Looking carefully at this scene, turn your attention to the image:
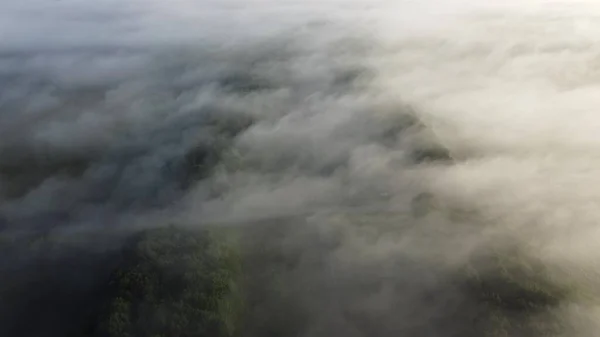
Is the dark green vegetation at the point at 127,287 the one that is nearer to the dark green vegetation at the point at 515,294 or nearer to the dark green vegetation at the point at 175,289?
the dark green vegetation at the point at 175,289

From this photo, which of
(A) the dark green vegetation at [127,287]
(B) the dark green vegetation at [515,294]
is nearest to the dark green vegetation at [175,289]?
(A) the dark green vegetation at [127,287]

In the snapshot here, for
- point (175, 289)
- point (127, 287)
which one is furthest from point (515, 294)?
point (127, 287)

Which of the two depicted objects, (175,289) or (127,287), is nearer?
(175,289)

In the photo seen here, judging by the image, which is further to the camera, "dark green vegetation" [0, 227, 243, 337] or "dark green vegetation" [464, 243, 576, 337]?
"dark green vegetation" [464, 243, 576, 337]

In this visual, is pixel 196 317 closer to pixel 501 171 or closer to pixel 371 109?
pixel 501 171

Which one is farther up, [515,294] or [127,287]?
[515,294]

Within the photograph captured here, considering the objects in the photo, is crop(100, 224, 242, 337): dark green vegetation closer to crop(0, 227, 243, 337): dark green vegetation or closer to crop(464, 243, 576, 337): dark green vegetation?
crop(0, 227, 243, 337): dark green vegetation

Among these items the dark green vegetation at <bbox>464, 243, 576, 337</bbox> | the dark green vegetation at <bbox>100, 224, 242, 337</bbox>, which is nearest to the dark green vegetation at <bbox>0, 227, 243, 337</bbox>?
the dark green vegetation at <bbox>100, 224, 242, 337</bbox>

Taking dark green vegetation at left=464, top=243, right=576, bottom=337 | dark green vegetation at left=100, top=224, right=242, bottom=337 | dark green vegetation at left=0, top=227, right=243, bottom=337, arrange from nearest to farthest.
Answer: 1. dark green vegetation at left=100, top=224, right=242, bottom=337
2. dark green vegetation at left=0, top=227, right=243, bottom=337
3. dark green vegetation at left=464, top=243, right=576, bottom=337

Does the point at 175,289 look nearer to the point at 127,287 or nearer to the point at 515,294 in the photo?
the point at 127,287

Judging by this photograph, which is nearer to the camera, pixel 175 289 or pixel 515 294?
pixel 175 289

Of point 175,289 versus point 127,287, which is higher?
point 175,289
